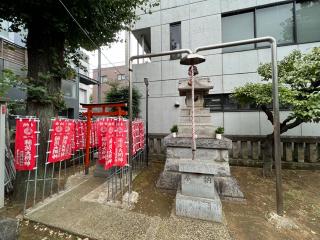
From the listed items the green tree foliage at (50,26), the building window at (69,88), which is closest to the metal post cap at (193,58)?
the green tree foliage at (50,26)

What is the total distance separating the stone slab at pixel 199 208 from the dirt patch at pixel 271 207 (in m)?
0.35

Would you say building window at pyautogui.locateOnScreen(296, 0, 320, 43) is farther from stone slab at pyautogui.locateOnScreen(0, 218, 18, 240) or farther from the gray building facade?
stone slab at pyautogui.locateOnScreen(0, 218, 18, 240)

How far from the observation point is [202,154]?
5191 millimetres

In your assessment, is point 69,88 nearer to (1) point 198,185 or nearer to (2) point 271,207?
(1) point 198,185

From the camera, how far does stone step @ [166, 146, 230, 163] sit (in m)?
5.04

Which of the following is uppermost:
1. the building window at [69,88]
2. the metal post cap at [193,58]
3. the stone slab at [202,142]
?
the building window at [69,88]

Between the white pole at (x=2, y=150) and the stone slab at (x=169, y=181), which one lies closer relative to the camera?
the white pole at (x=2, y=150)

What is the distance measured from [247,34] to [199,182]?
7436mm

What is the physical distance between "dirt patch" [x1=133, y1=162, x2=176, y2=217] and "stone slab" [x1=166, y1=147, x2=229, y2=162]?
43.3 inches

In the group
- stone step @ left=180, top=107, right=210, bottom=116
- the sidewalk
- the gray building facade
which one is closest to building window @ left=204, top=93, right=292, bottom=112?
the gray building facade

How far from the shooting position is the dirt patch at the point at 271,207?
322 cm

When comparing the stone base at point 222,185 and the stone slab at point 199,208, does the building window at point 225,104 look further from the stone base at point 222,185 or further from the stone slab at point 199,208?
the stone slab at point 199,208

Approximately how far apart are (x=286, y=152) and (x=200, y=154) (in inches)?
165

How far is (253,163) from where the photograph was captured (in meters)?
7.15
